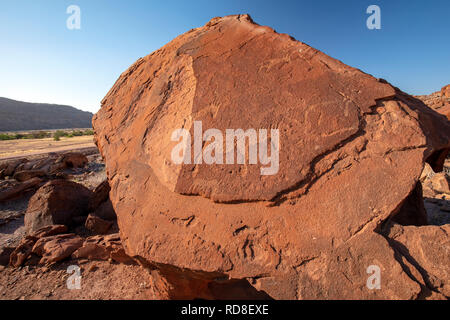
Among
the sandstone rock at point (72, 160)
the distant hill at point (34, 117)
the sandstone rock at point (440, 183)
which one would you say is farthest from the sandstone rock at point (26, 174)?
the distant hill at point (34, 117)

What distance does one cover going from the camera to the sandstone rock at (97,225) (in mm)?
3740

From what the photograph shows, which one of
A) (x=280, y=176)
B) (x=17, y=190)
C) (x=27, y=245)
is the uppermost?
(x=280, y=176)

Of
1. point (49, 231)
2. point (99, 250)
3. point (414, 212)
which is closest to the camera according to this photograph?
point (414, 212)

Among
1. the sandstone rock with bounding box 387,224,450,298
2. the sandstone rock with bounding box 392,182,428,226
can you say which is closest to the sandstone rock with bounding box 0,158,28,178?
the sandstone rock with bounding box 387,224,450,298

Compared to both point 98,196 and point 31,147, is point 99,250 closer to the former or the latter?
point 98,196

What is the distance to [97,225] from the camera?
12.3ft

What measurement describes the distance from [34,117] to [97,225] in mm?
59168

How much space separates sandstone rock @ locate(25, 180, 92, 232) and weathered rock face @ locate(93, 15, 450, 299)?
259 cm

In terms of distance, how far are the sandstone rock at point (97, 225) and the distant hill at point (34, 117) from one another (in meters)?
50.1

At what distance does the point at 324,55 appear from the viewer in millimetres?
2031

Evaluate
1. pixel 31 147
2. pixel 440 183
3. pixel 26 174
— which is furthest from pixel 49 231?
pixel 31 147

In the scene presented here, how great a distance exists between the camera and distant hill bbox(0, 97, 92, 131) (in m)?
42.0

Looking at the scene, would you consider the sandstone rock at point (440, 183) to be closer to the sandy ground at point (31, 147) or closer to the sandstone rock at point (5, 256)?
the sandstone rock at point (5, 256)
